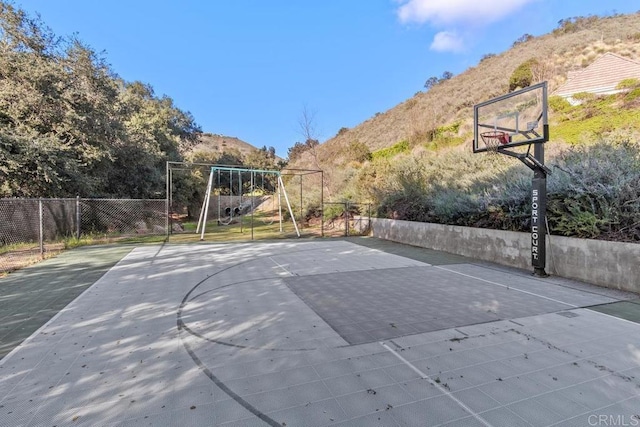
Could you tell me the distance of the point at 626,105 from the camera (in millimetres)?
16062

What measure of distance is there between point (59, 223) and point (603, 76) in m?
29.3

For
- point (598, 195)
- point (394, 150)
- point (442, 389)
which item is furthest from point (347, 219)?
point (394, 150)

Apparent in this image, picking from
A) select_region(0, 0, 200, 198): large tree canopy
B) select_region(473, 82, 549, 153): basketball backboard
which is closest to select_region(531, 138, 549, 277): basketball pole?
select_region(473, 82, 549, 153): basketball backboard

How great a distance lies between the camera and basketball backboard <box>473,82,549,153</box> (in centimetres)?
570

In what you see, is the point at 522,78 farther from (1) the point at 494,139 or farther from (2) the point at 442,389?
(2) the point at 442,389

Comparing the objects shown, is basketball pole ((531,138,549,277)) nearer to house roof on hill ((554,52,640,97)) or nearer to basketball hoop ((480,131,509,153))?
basketball hoop ((480,131,509,153))

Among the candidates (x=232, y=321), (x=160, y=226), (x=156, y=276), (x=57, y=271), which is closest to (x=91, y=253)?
(x=57, y=271)

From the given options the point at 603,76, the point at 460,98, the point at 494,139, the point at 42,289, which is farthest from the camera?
the point at 460,98

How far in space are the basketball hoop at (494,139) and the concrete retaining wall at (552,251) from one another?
180 centimetres

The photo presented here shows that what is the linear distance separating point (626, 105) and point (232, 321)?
21.3 meters

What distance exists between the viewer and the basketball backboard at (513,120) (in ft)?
18.7

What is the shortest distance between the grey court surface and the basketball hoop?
106 inches

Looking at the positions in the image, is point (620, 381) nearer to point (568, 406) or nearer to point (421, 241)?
point (568, 406)

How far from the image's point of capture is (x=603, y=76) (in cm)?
2045
